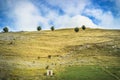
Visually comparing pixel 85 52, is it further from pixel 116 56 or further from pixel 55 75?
pixel 55 75

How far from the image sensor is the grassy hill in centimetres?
7744

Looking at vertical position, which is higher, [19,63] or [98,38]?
[98,38]

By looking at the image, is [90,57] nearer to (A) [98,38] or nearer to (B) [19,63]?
(B) [19,63]

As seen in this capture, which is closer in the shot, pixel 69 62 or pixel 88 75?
pixel 88 75

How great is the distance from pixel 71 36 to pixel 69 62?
56.6 metres

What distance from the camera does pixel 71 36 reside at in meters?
151

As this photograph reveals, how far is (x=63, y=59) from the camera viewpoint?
101 m

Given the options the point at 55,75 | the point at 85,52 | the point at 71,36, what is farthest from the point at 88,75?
the point at 71,36

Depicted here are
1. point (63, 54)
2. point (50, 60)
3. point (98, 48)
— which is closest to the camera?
point (50, 60)

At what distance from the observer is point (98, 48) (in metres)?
117

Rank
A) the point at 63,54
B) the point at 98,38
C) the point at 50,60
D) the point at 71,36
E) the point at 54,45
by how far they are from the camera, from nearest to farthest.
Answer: the point at 50,60 → the point at 63,54 → the point at 54,45 → the point at 98,38 → the point at 71,36

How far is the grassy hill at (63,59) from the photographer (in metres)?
77.4

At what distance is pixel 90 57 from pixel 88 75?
26053 mm

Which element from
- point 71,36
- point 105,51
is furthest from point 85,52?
point 71,36
